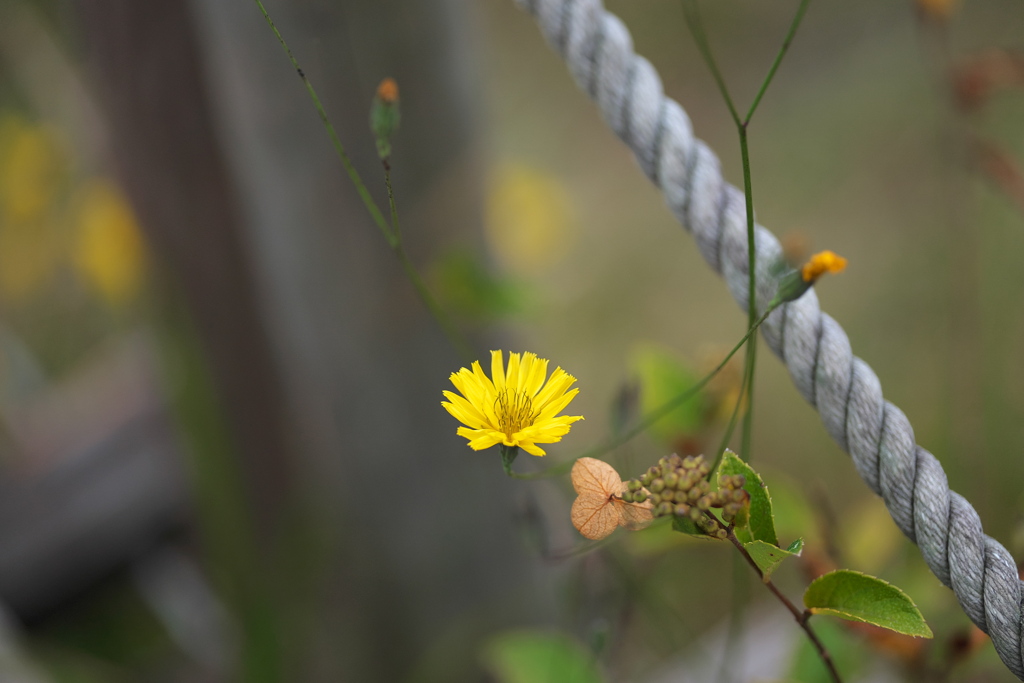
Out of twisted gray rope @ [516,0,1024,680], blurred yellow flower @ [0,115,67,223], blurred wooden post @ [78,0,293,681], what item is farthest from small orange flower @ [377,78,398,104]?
blurred yellow flower @ [0,115,67,223]

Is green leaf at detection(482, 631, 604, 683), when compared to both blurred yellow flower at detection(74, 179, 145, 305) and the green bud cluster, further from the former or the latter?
blurred yellow flower at detection(74, 179, 145, 305)

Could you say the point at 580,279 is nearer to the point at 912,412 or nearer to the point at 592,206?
the point at 592,206

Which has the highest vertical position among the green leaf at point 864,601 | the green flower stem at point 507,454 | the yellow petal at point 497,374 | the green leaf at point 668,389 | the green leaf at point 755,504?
the yellow petal at point 497,374

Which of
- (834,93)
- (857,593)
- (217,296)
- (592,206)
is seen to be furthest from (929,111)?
(857,593)

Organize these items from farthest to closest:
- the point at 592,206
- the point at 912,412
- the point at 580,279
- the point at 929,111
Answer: the point at 592,206 → the point at 580,279 → the point at 929,111 → the point at 912,412

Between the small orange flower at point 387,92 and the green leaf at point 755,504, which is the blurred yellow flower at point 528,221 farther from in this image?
the green leaf at point 755,504

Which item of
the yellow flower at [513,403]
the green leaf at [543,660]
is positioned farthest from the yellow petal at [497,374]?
the green leaf at [543,660]

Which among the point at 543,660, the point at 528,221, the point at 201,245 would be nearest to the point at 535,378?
the point at 543,660

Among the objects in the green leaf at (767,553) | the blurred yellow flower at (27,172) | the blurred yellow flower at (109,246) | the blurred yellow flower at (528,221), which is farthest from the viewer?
the blurred yellow flower at (528,221)
